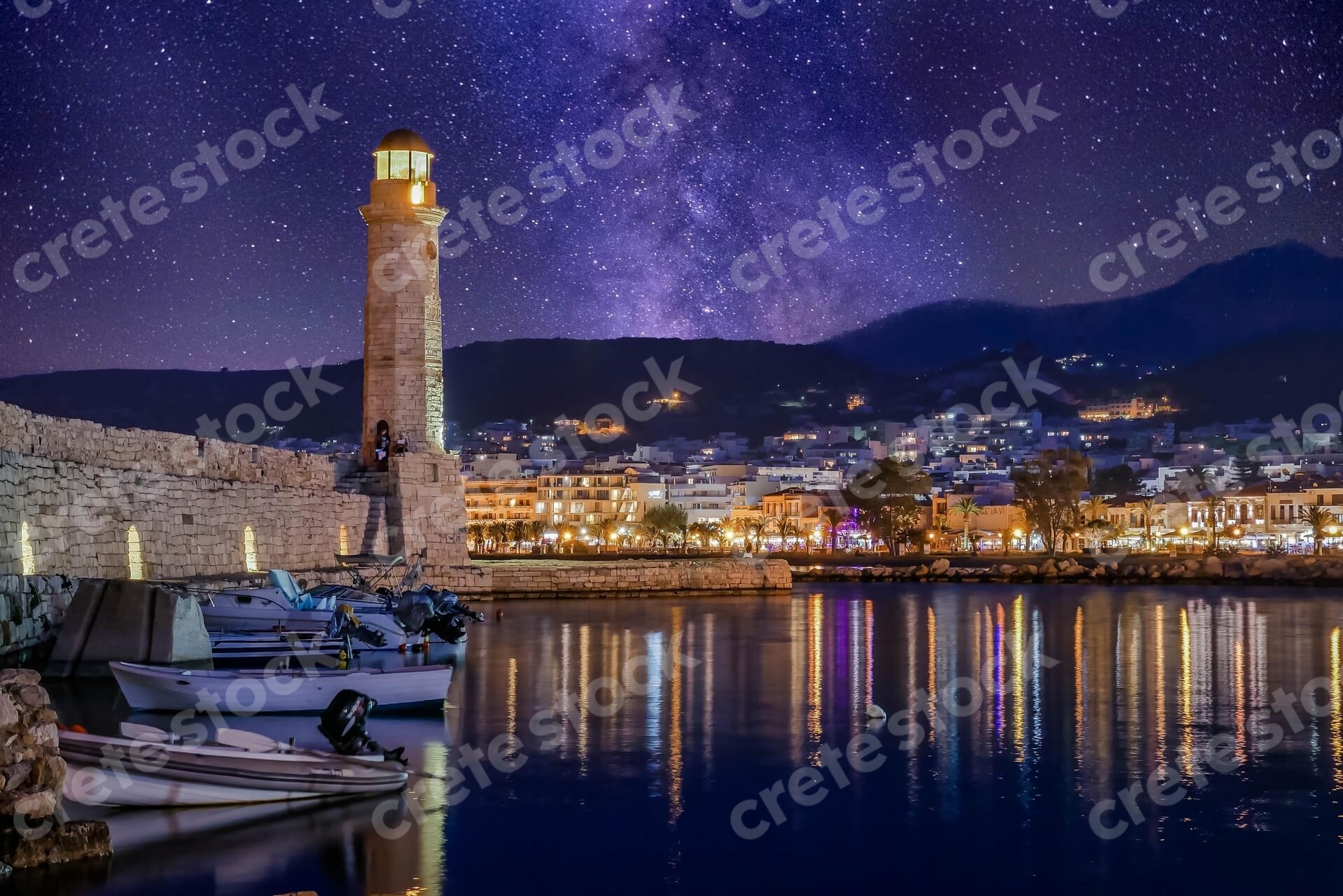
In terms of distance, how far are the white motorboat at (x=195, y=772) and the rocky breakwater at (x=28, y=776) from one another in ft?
2.73

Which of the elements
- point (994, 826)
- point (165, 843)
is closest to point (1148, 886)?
point (994, 826)

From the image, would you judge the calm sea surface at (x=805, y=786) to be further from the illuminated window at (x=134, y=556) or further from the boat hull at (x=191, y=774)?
the illuminated window at (x=134, y=556)

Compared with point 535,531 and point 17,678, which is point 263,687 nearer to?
point 17,678

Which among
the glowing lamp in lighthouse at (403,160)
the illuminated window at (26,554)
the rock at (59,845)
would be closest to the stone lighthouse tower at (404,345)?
the glowing lamp in lighthouse at (403,160)

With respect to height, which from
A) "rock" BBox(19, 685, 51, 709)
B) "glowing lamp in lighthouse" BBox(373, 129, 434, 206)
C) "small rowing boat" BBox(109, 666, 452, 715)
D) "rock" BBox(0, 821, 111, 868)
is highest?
"glowing lamp in lighthouse" BBox(373, 129, 434, 206)

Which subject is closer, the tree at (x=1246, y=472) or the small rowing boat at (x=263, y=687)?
the small rowing boat at (x=263, y=687)

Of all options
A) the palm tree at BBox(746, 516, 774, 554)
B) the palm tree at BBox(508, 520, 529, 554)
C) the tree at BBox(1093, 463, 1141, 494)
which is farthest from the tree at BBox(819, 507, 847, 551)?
the tree at BBox(1093, 463, 1141, 494)

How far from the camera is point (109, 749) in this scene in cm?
929

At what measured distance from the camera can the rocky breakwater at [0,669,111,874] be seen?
8016 millimetres

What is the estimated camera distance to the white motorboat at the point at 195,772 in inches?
365

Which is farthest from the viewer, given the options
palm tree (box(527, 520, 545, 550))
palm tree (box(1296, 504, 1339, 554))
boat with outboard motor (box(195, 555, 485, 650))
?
palm tree (box(527, 520, 545, 550))

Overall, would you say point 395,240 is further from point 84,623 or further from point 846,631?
point 84,623

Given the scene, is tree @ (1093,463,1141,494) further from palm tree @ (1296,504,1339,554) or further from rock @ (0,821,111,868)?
rock @ (0,821,111,868)

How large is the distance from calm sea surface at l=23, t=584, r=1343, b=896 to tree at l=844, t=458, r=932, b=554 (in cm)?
5285
